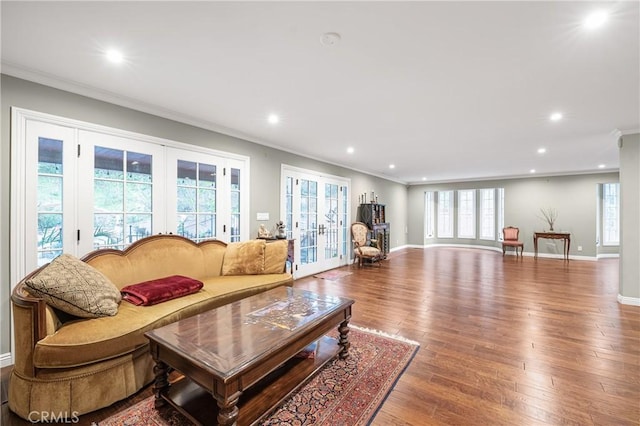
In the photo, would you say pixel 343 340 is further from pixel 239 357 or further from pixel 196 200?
pixel 196 200

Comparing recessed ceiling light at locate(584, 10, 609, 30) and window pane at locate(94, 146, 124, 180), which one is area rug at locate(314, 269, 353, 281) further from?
recessed ceiling light at locate(584, 10, 609, 30)

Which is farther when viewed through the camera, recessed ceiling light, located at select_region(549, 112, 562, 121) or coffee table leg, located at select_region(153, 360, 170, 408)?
recessed ceiling light, located at select_region(549, 112, 562, 121)

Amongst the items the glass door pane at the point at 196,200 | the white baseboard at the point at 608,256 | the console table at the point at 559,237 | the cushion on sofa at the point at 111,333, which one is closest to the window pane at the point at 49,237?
the cushion on sofa at the point at 111,333

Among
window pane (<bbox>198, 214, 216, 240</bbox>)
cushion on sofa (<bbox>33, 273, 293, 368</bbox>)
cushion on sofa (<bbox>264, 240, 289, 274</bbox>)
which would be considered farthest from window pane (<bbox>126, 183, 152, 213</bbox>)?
cushion on sofa (<bbox>264, 240, 289, 274</bbox>)

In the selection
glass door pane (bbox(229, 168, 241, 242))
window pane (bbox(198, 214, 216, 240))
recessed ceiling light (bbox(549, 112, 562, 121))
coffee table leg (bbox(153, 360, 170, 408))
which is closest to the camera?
coffee table leg (bbox(153, 360, 170, 408))

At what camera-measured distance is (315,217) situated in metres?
5.77

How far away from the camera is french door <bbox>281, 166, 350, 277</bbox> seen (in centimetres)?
516

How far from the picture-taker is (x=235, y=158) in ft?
13.3

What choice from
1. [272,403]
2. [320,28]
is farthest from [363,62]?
Answer: [272,403]

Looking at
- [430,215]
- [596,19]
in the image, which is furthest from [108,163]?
[430,215]

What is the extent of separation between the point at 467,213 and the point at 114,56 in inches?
418

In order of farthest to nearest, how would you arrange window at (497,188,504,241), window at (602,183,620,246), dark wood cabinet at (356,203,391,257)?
window at (497,188,504,241)
window at (602,183,620,246)
dark wood cabinet at (356,203,391,257)

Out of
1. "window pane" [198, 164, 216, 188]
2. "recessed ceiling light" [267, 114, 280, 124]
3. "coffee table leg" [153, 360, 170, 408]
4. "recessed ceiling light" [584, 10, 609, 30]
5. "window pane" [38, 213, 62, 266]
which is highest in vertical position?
"recessed ceiling light" [267, 114, 280, 124]

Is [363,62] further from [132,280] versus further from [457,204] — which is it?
[457,204]
